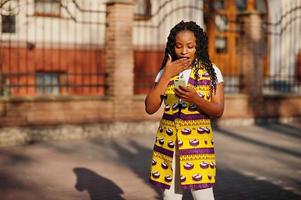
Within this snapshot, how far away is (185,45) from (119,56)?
26.3ft

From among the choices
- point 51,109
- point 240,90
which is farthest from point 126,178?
point 240,90

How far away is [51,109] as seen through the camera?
10.8 m

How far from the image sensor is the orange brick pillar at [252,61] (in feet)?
45.6

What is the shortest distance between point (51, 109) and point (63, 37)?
15.0 ft

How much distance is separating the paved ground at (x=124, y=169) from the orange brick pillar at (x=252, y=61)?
195cm

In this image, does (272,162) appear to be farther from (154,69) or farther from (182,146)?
(154,69)

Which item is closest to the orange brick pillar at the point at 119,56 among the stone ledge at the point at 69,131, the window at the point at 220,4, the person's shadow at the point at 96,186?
the stone ledge at the point at 69,131

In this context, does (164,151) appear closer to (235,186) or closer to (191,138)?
(191,138)

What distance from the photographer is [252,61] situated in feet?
45.7

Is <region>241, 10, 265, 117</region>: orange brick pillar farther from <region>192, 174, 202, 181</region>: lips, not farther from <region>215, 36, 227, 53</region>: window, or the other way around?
<region>192, 174, 202, 181</region>: lips

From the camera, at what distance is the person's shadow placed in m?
6.44

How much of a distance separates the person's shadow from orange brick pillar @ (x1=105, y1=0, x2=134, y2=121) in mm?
3770

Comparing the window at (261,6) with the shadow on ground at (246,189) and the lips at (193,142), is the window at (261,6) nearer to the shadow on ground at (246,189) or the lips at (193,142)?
the shadow on ground at (246,189)

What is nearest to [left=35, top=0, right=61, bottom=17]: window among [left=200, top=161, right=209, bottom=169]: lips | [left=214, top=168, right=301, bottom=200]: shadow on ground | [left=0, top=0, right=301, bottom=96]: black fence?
[left=0, top=0, right=301, bottom=96]: black fence
